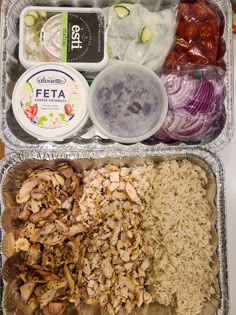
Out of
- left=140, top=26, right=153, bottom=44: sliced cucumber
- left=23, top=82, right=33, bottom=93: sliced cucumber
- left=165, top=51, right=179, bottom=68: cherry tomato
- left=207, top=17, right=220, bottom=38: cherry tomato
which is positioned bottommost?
left=23, top=82, right=33, bottom=93: sliced cucumber

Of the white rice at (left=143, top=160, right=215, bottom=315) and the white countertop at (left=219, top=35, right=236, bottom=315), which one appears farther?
the white countertop at (left=219, top=35, right=236, bottom=315)

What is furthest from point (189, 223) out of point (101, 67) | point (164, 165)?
point (101, 67)

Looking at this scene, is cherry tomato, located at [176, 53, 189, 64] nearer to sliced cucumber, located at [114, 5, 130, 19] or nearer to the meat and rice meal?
sliced cucumber, located at [114, 5, 130, 19]

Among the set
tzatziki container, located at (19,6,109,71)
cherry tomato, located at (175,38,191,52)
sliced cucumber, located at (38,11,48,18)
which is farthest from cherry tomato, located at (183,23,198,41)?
sliced cucumber, located at (38,11,48,18)

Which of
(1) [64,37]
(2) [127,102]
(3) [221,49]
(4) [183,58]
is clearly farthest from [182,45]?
(1) [64,37]

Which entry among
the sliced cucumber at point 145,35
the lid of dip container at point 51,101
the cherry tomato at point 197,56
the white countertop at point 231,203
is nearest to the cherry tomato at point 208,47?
the cherry tomato at point 197,56

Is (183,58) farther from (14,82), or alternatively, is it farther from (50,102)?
(14,82)

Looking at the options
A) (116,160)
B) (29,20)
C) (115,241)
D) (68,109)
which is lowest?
(115,241)

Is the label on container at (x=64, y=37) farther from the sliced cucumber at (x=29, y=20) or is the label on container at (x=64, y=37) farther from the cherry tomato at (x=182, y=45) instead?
the cherry tomato at (x=182, y=45)
